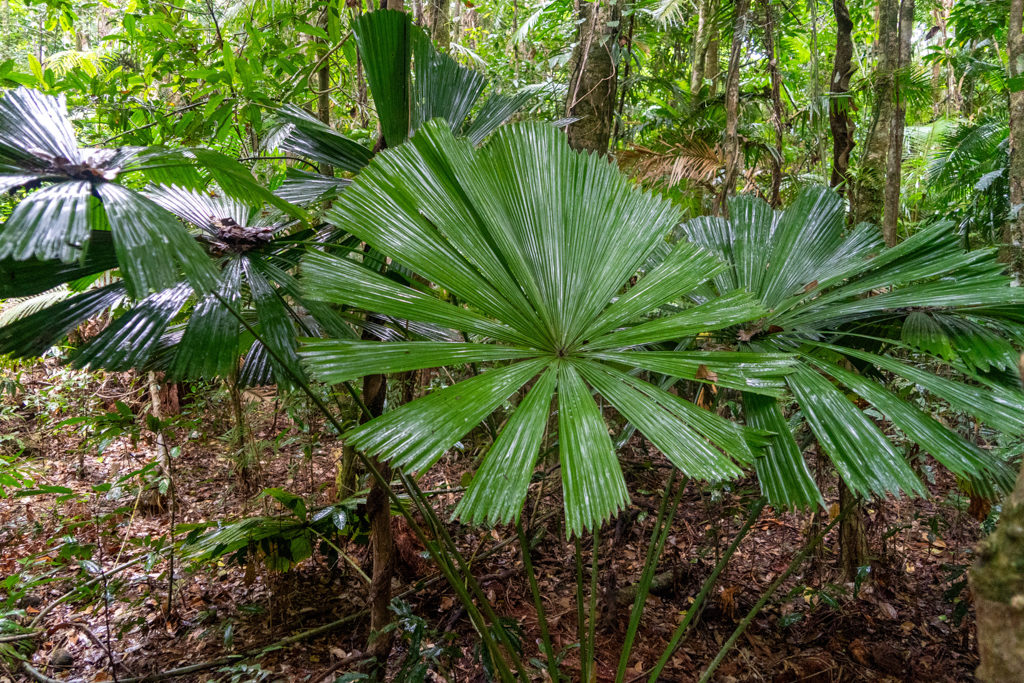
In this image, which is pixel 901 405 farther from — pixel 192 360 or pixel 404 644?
pixel 404 644

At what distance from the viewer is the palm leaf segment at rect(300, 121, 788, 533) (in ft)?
3.30

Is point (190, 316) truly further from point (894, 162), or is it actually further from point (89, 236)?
point (894, 162)

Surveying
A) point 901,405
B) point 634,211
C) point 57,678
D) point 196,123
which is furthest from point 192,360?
point 57,678

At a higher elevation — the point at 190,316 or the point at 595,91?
the point at 595,91

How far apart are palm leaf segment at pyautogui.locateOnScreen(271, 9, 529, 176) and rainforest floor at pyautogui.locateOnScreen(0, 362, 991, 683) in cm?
148

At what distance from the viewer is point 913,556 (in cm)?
322

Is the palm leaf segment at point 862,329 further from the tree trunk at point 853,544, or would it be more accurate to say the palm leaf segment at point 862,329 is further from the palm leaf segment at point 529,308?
the tree trunk at point 853,544

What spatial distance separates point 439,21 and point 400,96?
9.75 feet

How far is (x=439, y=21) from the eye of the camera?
4125mm

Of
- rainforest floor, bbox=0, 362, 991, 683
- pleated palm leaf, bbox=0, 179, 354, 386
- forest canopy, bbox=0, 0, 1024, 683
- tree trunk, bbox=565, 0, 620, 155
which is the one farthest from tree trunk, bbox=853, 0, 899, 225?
pleated palm leaf, bbox=0, 179, 354, 386

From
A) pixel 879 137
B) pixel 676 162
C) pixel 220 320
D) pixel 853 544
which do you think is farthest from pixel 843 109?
pixel 220 320

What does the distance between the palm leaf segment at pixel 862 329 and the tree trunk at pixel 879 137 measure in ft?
7.91

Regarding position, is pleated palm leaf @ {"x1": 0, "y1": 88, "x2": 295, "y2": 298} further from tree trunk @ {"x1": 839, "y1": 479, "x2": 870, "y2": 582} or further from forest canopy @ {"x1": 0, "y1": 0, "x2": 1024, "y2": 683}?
tree trunk @ {"x1": 839, "y1": 479, "x2": 870, "y2": 582}

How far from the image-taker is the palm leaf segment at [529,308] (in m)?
1.01
